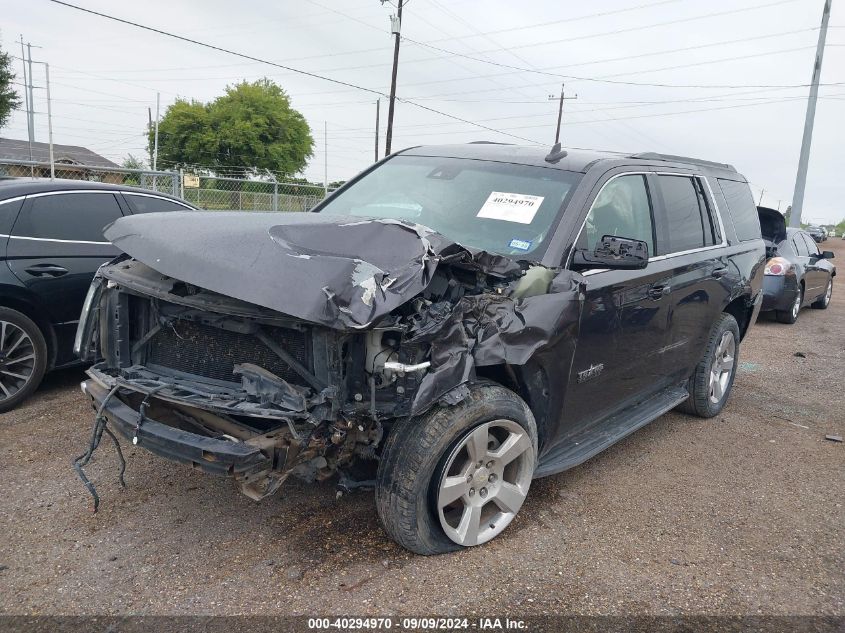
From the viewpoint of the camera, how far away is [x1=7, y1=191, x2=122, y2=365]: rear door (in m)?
4.54

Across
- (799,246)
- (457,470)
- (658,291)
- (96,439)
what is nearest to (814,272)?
(799,246)

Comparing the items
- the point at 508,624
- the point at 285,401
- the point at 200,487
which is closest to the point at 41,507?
the point at 200,487

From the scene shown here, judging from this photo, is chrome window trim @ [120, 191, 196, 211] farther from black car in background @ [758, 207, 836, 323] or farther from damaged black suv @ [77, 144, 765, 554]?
black car in background @ [758, 207, 836, 323]

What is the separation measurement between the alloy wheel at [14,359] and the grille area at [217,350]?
2.01m

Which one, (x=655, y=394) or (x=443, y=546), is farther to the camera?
(x=655, y=394)

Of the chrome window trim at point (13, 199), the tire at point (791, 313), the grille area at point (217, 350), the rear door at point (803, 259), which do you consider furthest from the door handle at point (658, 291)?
the rear door at point (803, 259)

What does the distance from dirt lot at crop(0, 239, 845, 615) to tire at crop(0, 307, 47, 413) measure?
0.19 metres

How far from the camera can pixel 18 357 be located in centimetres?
450

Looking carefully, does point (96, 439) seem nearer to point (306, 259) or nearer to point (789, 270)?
point (306, 259)

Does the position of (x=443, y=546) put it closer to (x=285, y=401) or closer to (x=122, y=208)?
(x=285, y=401)

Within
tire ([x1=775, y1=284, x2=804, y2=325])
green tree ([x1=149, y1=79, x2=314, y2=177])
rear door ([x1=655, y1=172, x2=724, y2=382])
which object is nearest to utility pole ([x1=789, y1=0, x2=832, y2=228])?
tire ([x1=775, y1=284, x2=804, y2=325])

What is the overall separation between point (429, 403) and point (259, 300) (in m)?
0.81

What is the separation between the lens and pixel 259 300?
8.02 feet

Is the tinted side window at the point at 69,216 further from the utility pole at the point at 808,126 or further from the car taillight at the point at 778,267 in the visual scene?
the utility pole at the point at 808,126
